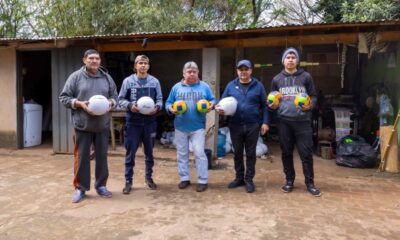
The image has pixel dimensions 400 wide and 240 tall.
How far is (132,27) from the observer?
12.2 meters

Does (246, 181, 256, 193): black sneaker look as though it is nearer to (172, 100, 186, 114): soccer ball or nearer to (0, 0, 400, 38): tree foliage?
(172, 100, 186, 114): soccer ball

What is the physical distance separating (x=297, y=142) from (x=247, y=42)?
272 centimetres

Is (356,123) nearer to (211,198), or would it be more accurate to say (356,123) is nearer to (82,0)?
(211,198)

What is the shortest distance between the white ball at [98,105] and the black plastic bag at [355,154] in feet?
14.8

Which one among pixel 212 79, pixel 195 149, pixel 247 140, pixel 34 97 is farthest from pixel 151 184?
pixel 34 97

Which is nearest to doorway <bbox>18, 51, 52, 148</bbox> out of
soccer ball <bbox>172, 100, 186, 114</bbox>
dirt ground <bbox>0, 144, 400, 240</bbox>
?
dirt ground <bbox>0, 144, 400, 240</bbox>

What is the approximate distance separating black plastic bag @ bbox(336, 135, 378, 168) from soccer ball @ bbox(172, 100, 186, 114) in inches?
140

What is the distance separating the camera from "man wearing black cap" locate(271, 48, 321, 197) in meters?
4.66

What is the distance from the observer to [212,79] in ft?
23.3

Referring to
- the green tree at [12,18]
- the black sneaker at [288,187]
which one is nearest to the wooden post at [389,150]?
the black sneaker at [288,187]

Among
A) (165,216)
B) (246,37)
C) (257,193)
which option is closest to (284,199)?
(257,193)

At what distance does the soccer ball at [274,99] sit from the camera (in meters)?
4.60

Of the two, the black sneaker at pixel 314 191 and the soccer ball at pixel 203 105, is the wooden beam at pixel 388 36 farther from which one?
the soccer ball at pixel 203 105

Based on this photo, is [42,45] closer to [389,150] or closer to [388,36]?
[388,36]
